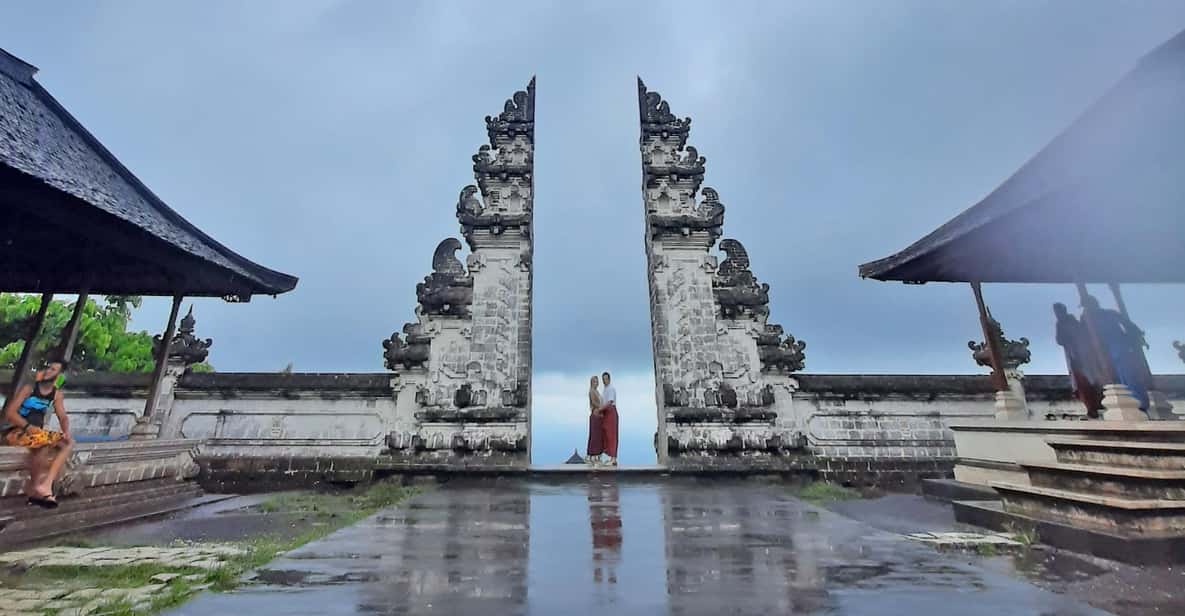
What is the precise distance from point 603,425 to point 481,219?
18.8 ft

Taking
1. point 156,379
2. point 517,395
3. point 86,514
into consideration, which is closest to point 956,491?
point 517,395

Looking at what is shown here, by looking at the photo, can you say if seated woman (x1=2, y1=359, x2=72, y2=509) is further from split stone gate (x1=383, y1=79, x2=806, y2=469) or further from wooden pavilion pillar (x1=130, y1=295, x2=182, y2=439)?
split stone gate (x1=383, y1=79, x2=806, y2=469)

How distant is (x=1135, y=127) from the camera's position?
480 centimetres

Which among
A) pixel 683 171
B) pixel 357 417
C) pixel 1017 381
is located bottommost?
pixel 357 417

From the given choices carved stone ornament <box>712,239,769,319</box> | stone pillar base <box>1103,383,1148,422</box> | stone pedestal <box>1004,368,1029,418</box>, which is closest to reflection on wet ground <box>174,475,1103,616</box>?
stone pillar base <box>1103,383,1148,422</box>

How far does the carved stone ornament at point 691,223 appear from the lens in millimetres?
12438

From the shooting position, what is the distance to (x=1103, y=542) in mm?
3910

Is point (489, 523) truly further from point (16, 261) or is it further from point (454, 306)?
point (16, 261)

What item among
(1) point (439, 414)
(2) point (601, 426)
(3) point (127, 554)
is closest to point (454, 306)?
(1) point (439, 414)

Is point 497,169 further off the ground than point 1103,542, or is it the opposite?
point 497,169

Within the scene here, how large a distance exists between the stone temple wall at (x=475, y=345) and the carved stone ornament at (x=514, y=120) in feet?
3.30

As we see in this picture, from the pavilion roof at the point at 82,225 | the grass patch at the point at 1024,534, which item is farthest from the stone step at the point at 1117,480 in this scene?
the pavilion roof at the point at 82,225

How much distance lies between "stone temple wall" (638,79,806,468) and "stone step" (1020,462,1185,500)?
5572 millimetres

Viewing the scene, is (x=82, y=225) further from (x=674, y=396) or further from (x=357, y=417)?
(x=674, y=396)
